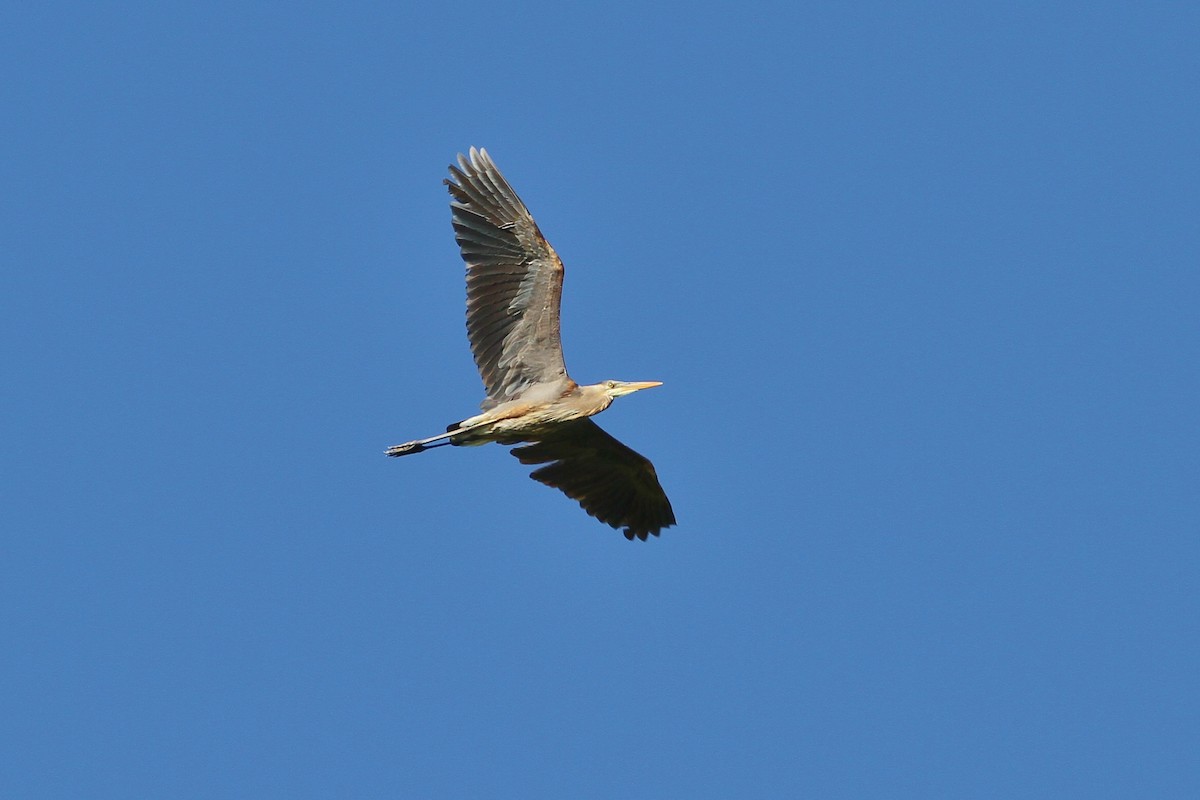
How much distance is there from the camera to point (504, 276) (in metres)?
17.0

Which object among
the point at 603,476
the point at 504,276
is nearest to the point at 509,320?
the point at 504,276

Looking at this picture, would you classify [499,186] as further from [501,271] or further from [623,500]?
[623,500]

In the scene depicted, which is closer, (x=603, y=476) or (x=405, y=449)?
(x=405, y=449)

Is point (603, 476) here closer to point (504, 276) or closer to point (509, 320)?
point (509, 320)

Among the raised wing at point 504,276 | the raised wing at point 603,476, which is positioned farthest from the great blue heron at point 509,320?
the raised wing at point 603,476

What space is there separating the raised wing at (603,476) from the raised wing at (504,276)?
1034 millimetres

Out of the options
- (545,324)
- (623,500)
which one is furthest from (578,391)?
(623,500)

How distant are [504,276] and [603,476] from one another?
2.88 m

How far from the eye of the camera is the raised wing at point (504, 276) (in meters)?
17.0

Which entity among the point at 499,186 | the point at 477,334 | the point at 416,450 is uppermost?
the point at 499,186

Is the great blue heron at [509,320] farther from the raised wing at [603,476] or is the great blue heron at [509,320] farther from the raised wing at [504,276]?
the raised wing at [603,476]

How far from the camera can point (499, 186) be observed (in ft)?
55.9

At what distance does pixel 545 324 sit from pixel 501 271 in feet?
2.24

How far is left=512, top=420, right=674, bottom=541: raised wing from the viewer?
59.9 feet
